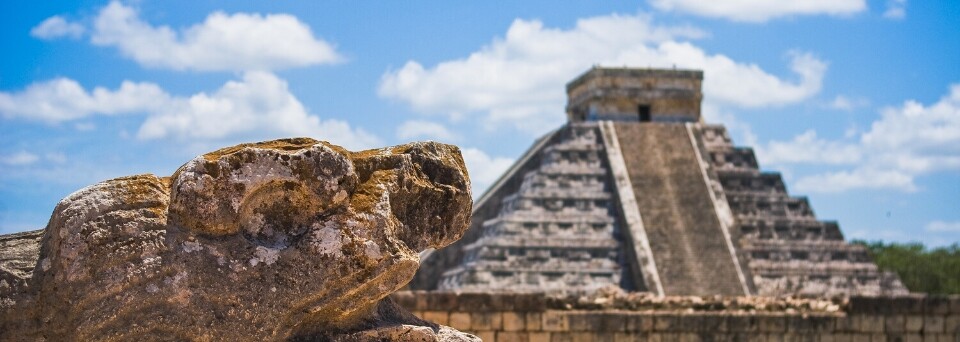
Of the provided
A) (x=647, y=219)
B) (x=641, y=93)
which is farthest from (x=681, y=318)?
(x=641, y=93)

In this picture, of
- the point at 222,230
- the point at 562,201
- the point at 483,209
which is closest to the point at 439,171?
the point at 222,230

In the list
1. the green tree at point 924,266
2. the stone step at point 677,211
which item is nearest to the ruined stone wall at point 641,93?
the stone step at point 677,211

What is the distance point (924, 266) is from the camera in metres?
52.4

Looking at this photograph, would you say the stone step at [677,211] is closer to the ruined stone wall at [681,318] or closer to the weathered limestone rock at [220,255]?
the ruined stone wall at [681,318]

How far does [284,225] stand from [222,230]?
0.23 meters

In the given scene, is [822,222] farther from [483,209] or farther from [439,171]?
[439,171]

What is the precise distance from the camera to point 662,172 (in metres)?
41.1

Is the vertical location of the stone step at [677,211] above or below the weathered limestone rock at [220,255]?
above

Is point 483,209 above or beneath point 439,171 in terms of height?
above

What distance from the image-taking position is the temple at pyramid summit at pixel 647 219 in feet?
120

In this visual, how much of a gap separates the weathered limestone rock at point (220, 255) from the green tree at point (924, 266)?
46.2 m

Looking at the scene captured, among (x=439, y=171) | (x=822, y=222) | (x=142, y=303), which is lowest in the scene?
(x=142, y=303)

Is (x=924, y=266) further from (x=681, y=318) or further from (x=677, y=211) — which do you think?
(x=681, y=318)

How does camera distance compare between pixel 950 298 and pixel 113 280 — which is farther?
pixel 950 298
